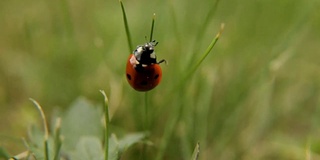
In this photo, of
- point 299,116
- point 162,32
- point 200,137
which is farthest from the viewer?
point 162,32

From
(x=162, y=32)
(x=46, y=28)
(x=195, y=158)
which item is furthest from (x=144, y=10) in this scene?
(x=195, y=158)

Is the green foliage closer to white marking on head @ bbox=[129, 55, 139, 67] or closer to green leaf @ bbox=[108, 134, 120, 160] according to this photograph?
green leaf @ bbox=[108, 134, 120, 160]

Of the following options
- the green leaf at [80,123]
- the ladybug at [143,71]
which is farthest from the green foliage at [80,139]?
the ladybug at [143,71]

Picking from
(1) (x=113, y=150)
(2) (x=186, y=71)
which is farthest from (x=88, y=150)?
(2) (x=186, y=71)


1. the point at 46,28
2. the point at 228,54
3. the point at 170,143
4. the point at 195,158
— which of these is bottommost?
the point at 195,158

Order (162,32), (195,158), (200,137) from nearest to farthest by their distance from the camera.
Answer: (195,158), (200,137), (162,32)

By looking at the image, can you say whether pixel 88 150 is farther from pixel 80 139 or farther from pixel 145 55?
pixel 145 55

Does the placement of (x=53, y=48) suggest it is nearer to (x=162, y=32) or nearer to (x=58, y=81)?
(x=58, y=81)
